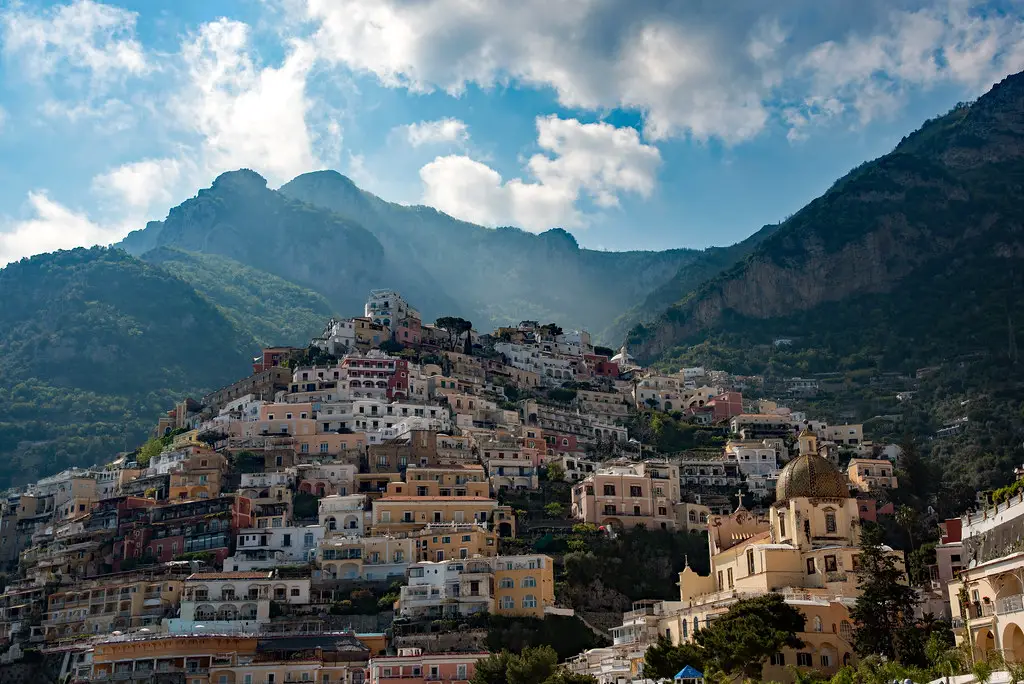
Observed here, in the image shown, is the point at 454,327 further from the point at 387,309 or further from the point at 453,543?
the point at 453,543

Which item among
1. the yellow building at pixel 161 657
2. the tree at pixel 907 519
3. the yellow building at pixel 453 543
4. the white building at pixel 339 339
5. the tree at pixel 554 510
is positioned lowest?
the yellow building at pixel 161 657

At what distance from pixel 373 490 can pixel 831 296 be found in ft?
351

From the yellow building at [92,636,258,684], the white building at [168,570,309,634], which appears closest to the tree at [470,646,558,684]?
the yellow building at [92,636,258,684]

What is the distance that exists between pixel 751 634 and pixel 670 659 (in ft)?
12.9

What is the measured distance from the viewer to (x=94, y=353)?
166750 mm

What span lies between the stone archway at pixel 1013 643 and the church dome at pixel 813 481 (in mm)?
20695

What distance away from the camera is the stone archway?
41688 millimetres

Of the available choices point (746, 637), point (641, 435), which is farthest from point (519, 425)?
point (746, 637)

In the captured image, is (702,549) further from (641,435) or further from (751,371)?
(751,371)

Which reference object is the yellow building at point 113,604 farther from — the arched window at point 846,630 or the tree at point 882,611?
the tree at point 882,611

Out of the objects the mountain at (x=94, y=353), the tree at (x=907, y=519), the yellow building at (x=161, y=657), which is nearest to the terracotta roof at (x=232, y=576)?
the yellow building at (x=161, y=657)

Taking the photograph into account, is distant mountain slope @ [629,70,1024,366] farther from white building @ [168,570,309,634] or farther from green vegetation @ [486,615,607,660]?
white building @ [168,570,309,634]

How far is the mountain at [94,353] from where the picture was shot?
145750mm

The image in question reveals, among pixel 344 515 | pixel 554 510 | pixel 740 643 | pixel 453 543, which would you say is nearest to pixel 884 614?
pixel 740 643
